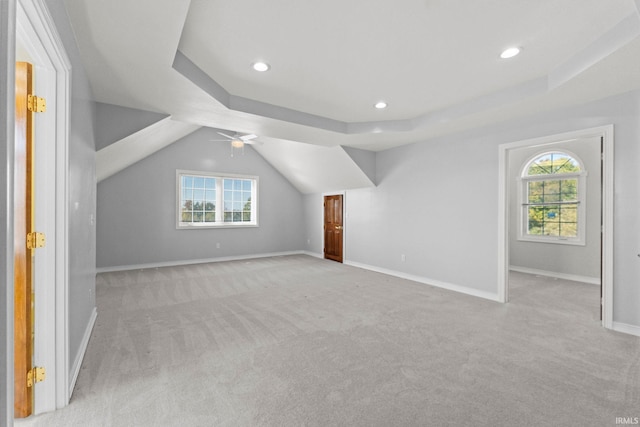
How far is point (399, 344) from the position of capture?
2.71 meters

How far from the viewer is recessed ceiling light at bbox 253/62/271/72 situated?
2804 mm

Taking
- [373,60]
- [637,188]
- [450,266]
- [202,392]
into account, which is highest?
[373,60]

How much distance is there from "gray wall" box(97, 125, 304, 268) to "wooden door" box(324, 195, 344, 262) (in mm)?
1300

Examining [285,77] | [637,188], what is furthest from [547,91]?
[285,77]

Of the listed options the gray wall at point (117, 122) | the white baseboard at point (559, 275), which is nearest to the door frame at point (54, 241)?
the gray wall at point (117, 122)

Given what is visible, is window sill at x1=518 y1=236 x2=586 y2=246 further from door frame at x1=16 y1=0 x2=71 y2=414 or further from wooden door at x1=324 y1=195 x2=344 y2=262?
door frame at x1=16 y1=0 x2=71 y2=414

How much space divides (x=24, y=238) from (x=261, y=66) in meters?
2.26

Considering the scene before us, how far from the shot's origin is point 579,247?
17.1 ft

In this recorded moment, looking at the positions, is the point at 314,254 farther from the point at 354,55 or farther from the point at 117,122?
the point at 354,55

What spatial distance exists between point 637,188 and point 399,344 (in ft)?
9.39

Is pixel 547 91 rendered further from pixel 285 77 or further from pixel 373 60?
pixel 285 77

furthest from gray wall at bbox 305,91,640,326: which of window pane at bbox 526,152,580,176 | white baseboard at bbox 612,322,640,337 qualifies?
window pane at bbox 526,152,580,176

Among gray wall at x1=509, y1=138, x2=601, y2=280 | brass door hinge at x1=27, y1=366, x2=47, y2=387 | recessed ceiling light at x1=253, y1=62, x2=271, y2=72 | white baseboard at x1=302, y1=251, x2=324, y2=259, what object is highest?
recessed ceiling light at x1=253, y1=62, x2=271, y2=72

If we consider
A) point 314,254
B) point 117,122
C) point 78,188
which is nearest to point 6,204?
point 78,188
